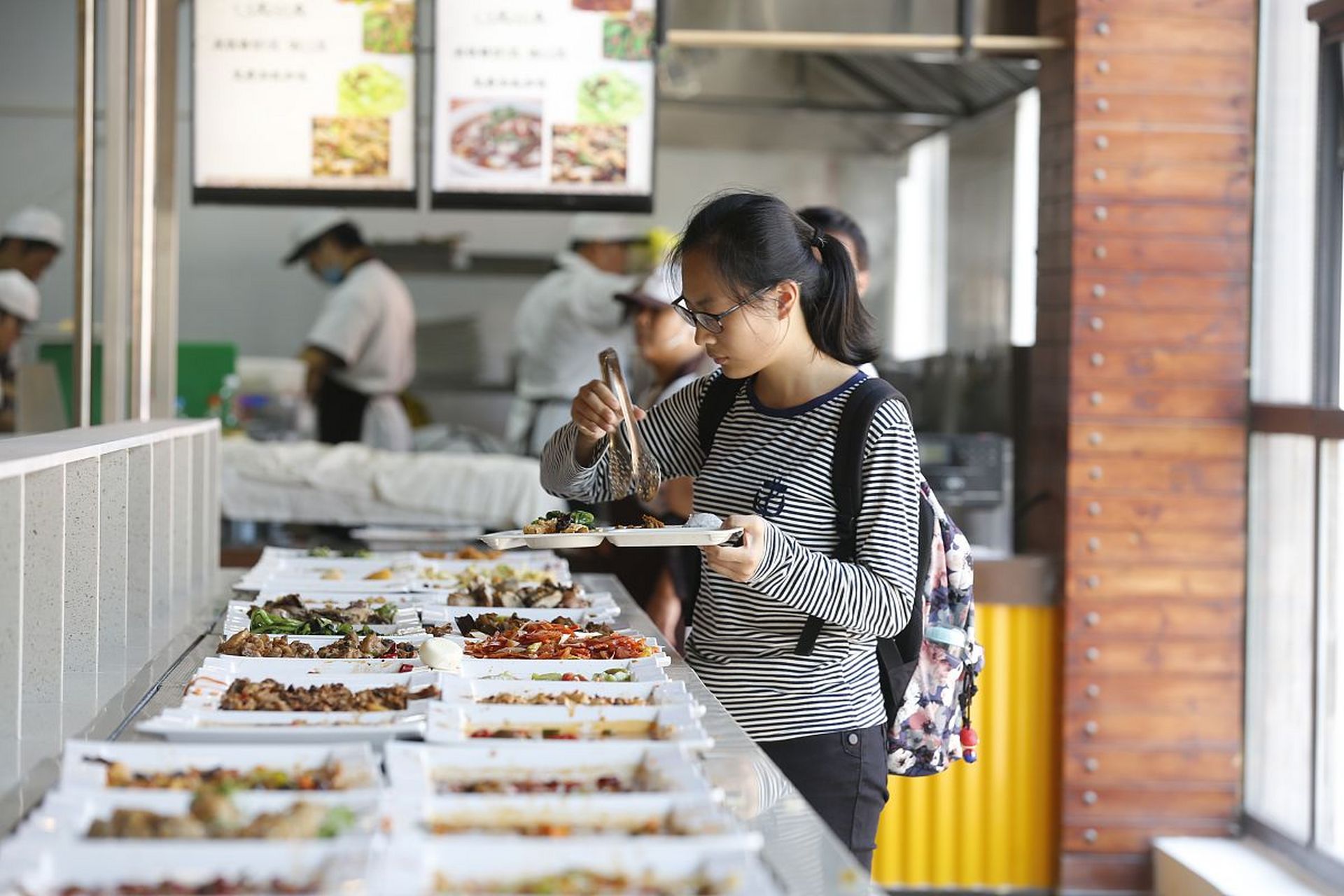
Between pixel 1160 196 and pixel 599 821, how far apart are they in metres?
3.36

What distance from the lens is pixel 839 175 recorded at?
320 inches

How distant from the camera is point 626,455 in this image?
2.53m

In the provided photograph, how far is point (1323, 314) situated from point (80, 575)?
321 cm

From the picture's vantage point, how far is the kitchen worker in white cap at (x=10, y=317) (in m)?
5.36

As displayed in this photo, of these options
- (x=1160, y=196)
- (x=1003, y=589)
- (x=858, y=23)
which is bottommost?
(x=1003, y=589)

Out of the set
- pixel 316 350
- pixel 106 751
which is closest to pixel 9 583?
pixel 106 751

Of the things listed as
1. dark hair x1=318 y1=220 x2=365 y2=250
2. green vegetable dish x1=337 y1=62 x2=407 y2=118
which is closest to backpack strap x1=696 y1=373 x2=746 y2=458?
green vegetable dish x1=337 y1=62 x2=407 y2=118

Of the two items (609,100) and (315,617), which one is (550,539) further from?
(609,100)

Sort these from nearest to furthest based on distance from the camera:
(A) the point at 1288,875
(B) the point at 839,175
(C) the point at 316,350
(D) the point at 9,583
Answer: (D) the point at 9,583, (A) the point at 1288,875, (C) the point at 316,350, (B) the point at 839,175

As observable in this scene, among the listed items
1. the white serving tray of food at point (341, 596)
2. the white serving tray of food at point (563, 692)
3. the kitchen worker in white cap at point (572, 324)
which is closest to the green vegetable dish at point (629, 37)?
the kitchen worker in white cap at point (572, 324)

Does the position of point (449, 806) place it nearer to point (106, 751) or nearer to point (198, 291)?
point (106, 751)

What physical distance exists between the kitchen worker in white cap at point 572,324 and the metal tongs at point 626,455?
11.0 ft

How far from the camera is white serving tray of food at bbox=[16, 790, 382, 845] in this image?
4.53ft

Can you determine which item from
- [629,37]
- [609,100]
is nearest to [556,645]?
[609,100]
